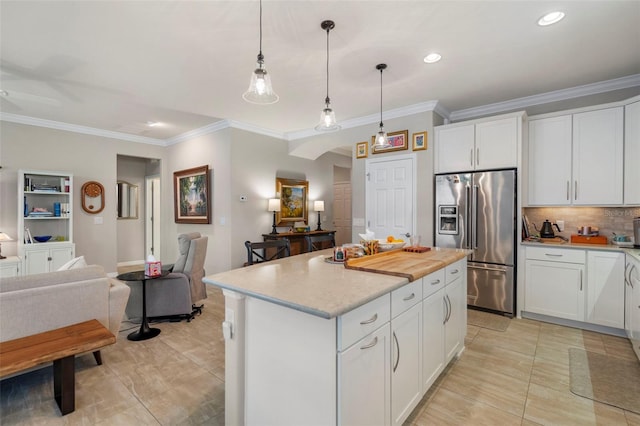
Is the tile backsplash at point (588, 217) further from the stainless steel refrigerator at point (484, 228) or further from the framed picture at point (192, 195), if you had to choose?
the framed picture at point (192, 195)

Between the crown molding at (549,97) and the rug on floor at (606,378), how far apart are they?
2.92 m

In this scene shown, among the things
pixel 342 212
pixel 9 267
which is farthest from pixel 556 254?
pixel 9 267

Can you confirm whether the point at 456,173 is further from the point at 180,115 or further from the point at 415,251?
the point at 180,115

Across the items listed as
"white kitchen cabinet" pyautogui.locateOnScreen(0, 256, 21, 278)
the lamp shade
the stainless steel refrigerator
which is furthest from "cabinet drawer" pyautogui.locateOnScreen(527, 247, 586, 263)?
"white kitchen cabinet" pyautogui.locateOnScreen(0, 256, 21, 278)

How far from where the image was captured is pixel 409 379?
170 centimetres

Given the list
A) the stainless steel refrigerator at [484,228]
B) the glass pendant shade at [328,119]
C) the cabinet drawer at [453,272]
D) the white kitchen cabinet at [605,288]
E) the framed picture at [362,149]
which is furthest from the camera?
the framed picture at [362,149]

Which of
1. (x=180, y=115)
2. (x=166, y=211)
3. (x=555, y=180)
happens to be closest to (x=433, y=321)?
(x=555, y=180)

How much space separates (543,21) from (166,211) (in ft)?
21.1

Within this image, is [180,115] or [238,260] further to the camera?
[238,260]

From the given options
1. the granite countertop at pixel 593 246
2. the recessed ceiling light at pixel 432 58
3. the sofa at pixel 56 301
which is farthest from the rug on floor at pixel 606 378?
the sofa at pixel 56 301

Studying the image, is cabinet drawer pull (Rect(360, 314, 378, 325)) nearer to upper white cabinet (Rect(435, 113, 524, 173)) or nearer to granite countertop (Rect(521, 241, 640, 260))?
granite countertop (Rect(521, 241, 640, 260))

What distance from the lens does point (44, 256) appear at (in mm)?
4391

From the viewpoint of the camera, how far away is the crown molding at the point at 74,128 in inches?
177

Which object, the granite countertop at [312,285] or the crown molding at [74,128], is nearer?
the granite countertop at [312,285]
